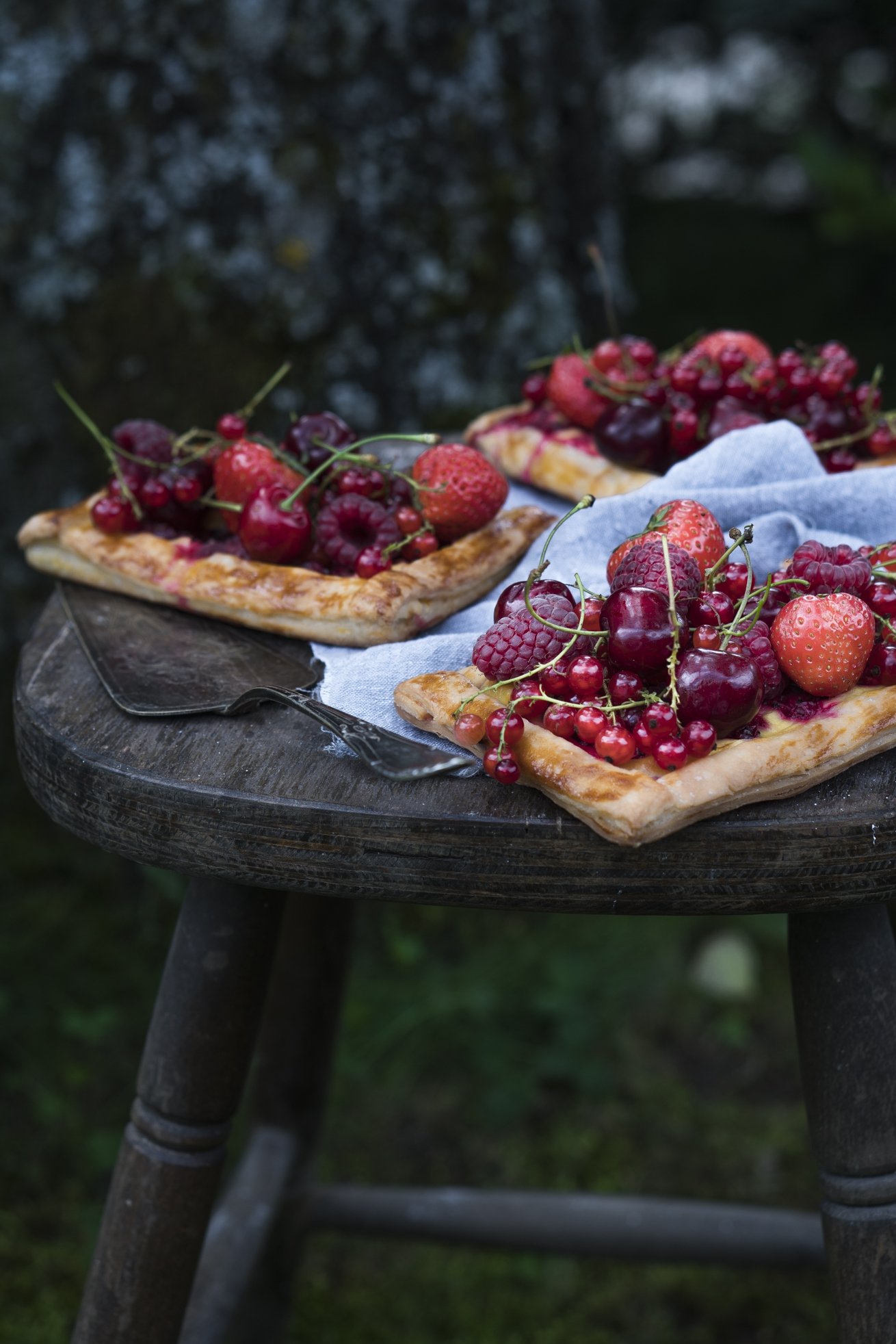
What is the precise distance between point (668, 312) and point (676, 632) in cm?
403

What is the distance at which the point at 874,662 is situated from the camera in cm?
98

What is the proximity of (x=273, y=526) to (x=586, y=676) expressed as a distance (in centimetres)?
40

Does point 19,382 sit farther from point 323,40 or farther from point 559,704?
point 559,704

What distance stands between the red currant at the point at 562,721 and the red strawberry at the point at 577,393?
62 centimetres

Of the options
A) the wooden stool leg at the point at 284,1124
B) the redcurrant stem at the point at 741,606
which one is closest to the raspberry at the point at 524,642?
the redcurrant stem at the point at 741,606

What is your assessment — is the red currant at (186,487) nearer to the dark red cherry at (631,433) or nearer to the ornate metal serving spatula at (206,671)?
the ornate metal serving spatula at (206,671)

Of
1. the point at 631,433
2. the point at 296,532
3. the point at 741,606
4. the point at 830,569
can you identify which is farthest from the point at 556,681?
the point at 631,433

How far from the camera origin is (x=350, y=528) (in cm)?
122

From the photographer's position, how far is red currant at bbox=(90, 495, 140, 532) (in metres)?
1.28

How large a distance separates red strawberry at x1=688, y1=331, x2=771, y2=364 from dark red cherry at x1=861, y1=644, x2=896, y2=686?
0.60 metres

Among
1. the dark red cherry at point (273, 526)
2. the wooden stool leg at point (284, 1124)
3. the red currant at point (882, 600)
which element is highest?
the dark red cherry at point (273, 526)

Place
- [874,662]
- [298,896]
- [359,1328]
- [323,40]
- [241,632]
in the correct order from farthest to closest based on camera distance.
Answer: [323,40] → [359,1328] → [298,896] → [241,632] → [874,662]

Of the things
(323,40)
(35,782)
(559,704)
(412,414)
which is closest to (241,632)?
(35,782)

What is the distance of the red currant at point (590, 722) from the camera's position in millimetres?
892
